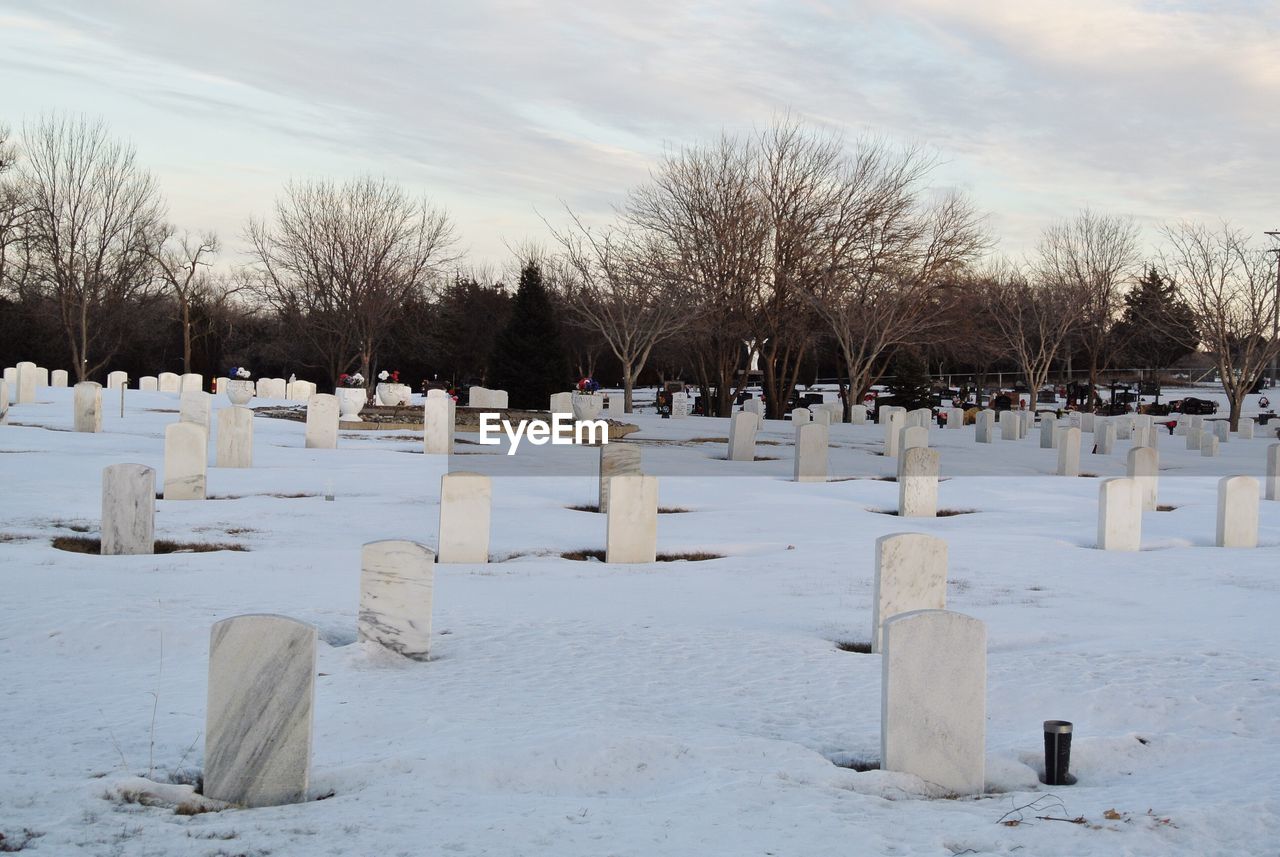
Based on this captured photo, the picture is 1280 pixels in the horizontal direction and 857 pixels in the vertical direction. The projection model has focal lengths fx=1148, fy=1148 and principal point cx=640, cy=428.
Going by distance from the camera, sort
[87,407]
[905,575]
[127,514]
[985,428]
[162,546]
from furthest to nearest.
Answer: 1. [985,428]
2. [87,407]
3. [162,546]
4. [127,514]
5. [905,575]

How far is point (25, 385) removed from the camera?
92.1ft

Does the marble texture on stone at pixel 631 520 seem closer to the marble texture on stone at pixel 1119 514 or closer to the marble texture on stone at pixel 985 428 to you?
the marble texture on stone at pixel 1119 514

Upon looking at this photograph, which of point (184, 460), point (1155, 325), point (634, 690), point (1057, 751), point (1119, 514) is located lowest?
point (634, 690)

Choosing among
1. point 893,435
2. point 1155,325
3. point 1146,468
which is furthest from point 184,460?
point 1155,325

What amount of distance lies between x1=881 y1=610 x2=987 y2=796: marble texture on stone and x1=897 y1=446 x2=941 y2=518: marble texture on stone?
1001 centimetres

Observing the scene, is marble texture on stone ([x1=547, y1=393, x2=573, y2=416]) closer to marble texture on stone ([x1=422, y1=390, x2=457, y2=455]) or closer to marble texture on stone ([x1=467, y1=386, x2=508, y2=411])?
marble texture on stone ([x1=467, y1=386, x2=508, y2=411])

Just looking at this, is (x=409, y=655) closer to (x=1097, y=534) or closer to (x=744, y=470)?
(x=1097, y=534)

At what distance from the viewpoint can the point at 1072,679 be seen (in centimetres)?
672

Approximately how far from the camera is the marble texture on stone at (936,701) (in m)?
5.03

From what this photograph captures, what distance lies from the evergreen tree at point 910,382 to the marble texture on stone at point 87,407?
32.9 meters

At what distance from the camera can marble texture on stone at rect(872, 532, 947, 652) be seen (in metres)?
7.66

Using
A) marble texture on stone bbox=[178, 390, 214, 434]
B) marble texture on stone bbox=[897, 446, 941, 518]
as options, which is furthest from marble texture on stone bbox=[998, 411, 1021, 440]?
marble texture on stone bbox=[178, 390, 214, 434]

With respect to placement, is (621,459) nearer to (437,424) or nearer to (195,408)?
(437,424)

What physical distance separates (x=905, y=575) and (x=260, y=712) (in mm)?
4520
